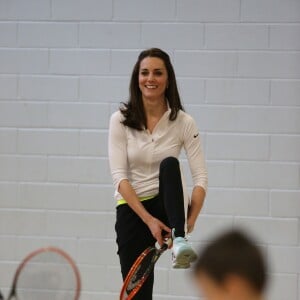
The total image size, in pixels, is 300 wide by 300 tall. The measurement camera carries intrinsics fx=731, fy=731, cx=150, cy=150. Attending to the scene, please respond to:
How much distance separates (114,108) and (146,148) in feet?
4.45

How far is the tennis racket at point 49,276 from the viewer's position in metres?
3.14

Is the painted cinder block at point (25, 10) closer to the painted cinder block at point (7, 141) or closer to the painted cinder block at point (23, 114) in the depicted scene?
the painted cinder block at point (23, 114)

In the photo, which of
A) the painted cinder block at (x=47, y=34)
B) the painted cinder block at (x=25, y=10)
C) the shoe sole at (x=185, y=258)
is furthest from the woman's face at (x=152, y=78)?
the painted cinder block at (x=25, y=10)

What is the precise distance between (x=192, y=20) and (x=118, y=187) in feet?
5.56

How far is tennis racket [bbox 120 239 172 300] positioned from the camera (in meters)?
3.35

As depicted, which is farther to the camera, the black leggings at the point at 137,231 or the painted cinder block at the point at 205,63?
the painted cinder block at the point at 205,63

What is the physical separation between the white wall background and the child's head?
→ 3.03m

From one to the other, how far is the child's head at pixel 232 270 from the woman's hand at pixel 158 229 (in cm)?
164

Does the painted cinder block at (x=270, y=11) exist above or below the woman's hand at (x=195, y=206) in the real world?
above

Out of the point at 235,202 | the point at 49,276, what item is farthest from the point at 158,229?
the point at 235,202

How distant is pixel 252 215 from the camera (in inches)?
187

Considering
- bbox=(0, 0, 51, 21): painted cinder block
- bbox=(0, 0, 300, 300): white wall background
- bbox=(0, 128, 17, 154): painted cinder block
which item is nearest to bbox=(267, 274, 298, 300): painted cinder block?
bbox=(0, 0, 300, 300): white wall background

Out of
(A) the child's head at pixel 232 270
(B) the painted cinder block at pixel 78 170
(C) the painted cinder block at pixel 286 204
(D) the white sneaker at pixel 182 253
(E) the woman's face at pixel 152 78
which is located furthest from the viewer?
(B) the painted cinder block at pixel 78 170

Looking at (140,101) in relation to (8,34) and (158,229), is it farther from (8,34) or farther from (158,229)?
(8,34)
